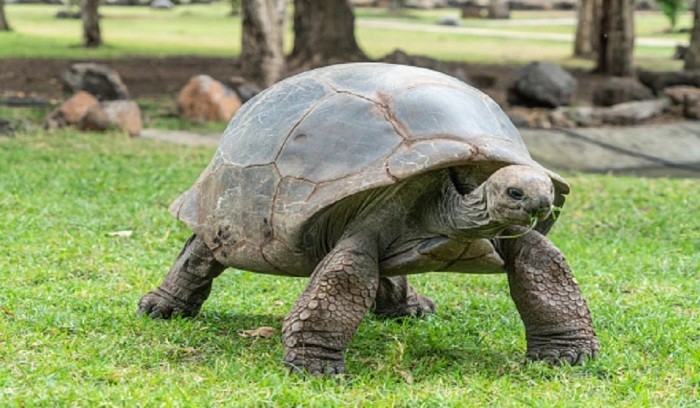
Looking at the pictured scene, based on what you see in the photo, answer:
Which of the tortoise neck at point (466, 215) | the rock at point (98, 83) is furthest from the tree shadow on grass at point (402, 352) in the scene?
the rock at point (98, 83)

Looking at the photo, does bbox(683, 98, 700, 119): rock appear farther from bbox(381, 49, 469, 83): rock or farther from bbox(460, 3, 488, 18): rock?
bbox(460, 3, 488, 18): rock

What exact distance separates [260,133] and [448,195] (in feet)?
2.73

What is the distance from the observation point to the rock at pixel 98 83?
531 inches

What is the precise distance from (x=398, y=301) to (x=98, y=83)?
9.19 meters

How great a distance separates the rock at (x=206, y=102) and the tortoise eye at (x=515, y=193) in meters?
9.13

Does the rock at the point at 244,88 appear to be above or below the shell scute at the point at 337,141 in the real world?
below

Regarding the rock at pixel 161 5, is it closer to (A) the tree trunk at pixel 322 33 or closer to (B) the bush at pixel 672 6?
(B) the bush at pixel 672 6

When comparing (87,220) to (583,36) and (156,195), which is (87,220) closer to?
(156,195)

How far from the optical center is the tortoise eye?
358cm

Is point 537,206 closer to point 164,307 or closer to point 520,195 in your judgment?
point 520,195

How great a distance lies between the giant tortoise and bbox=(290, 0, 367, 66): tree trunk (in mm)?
13900

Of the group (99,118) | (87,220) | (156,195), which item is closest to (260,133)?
(87,220)

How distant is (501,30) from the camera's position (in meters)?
37.8

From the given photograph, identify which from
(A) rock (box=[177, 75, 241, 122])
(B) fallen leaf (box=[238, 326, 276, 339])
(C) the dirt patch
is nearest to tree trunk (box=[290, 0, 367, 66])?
(C) the dirt patch
